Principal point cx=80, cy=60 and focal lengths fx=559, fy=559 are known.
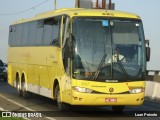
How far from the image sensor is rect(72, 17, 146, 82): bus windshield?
17.3 metres

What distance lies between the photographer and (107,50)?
57.5ft

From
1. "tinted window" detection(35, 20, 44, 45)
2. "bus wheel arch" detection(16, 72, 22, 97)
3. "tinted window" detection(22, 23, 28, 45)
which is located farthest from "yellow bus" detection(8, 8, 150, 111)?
"bus wheel arch" detection(16, 72, 22, 97)

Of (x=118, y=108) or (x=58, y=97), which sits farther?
(x=118, y=108)

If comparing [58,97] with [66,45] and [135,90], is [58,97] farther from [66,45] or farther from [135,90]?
[135,90]

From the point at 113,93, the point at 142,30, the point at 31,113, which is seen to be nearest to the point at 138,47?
the point at 142,30

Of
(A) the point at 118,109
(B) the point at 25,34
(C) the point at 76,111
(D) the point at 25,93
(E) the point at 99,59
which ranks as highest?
(B) the point at 25,34

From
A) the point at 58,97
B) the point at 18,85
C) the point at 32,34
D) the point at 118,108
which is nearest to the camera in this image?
the point at 58,97

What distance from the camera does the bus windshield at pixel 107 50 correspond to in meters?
17.3

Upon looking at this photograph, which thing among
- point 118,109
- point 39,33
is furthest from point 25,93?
point 118,109

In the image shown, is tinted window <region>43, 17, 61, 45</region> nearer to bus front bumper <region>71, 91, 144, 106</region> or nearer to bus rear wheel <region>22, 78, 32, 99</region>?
bus front bumper <region>71, 91, 144, 106</region>

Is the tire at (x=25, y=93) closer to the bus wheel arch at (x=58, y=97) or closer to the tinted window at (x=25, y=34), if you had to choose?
the tinted window at (x=25, y=34)

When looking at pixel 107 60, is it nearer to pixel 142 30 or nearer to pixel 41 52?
pixel 142 30

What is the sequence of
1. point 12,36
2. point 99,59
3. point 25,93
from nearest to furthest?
point 99,59 → point 25,93 → point 12,36

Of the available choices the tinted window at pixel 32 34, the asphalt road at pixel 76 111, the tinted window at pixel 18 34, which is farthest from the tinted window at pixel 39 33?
the tinted window at pixel 18 34
